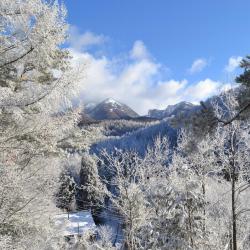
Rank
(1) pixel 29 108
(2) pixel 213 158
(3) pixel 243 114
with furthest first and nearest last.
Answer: (2) pixel 213 158 → (1) pixel 29 108 → (3) pixel 243 114

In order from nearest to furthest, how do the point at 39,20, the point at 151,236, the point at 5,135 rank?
the point at 39,20 → the point at 5,135 → the point at 151,236

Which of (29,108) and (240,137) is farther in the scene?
(240,137)

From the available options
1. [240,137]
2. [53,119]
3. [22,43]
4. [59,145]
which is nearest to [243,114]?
[22,43]

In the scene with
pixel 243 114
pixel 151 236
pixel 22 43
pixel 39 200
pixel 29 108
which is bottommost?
pixel 151 236

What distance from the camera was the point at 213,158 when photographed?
17.5 meters

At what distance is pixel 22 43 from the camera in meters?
7.55

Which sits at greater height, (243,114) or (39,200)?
(243,114)

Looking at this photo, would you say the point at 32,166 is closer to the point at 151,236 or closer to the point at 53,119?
the point at 53,119

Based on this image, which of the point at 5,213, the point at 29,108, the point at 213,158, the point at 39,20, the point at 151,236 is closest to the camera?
the point at 39,20

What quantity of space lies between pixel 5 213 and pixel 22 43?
4.30 metres

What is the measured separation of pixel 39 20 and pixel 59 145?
3.44 m

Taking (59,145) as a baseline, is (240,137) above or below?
above

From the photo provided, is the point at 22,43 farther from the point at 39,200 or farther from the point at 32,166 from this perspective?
the point at 39,200

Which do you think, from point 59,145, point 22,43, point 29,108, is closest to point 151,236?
point 59,145
